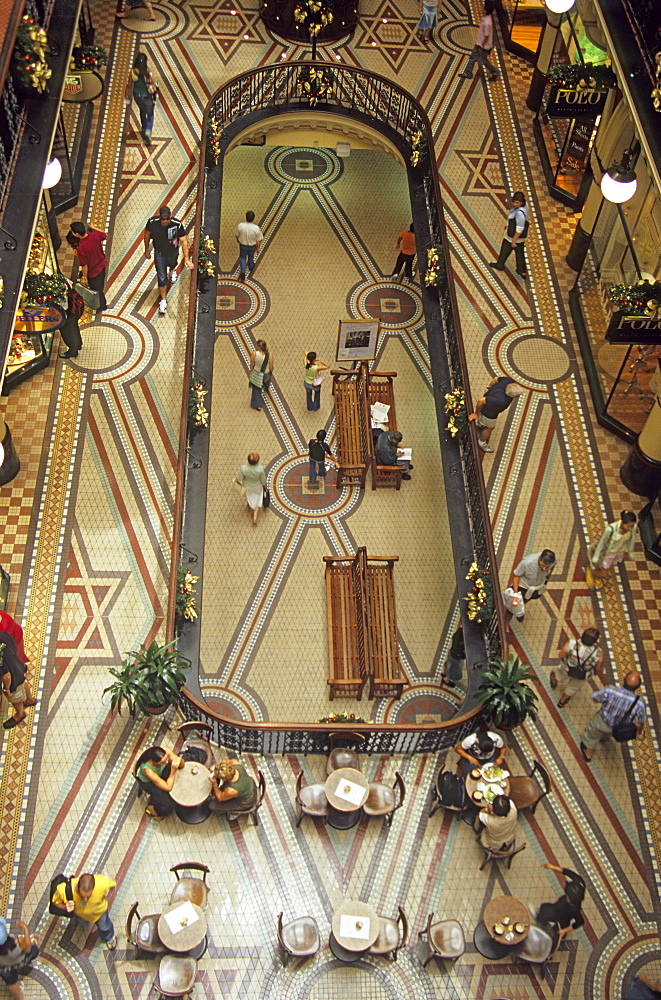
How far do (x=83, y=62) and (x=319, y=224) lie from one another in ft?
13.1

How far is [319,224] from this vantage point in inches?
683

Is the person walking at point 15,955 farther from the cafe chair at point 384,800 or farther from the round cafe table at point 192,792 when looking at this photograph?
the cafe chair at point 384,800

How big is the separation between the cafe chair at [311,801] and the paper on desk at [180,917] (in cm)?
127

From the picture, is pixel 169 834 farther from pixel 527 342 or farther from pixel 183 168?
pixel 183 168

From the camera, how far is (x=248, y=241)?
15820 millimetres

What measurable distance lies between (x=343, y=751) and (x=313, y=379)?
208 inches

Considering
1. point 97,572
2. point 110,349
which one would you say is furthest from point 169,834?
point 110,349

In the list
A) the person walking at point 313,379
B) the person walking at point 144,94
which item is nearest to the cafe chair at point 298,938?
the person walking at point 313,379

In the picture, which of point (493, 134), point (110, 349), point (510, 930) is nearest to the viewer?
point (510, 930)

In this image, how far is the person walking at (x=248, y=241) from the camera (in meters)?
15.7

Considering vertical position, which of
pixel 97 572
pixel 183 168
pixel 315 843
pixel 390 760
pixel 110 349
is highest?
pixel 183 168

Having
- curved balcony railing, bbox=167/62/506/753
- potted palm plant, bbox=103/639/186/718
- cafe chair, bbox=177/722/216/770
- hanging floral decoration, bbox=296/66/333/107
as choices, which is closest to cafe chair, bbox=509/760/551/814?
curved balcony railing, bbox=167/62/506/753

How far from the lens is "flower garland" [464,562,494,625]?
→ 1156cm

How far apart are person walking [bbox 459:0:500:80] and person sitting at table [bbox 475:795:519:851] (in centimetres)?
1124
